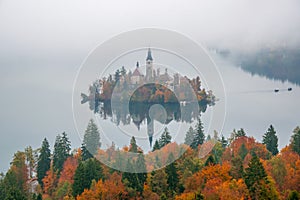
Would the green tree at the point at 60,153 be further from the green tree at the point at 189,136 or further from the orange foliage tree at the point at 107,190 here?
the green tree at the point at 189,136

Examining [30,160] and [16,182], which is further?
[30,160]

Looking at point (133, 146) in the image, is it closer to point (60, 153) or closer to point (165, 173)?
point (165, 173)

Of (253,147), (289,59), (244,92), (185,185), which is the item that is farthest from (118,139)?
(289,59)

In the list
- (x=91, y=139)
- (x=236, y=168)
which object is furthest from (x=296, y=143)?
(x=91, y=139)

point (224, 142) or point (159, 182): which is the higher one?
point (224, 142)

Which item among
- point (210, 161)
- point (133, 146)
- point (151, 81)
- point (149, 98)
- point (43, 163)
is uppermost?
point (151, 81)

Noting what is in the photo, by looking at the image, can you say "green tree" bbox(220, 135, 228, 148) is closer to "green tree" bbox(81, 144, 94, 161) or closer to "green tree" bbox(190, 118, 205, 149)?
"green tree" bbox(190, 118, 205, 149)
